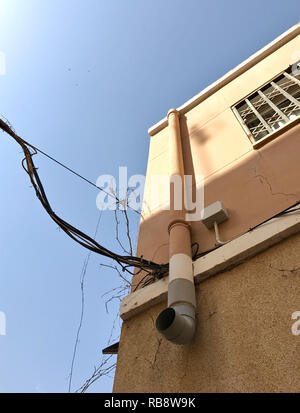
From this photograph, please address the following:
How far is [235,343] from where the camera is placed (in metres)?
1.96

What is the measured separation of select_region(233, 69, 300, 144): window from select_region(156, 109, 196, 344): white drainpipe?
1.61 meters

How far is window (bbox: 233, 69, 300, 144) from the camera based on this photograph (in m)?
4.07

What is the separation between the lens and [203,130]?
15.8 ft

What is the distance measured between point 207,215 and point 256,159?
97 centimetres

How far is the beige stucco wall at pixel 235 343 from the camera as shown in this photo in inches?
69.6

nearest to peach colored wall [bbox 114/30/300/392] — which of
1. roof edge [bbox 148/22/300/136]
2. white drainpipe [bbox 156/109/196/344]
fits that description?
white drainpipe [bbox 156/109/196/344]

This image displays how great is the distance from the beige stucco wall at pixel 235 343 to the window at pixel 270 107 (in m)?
2.08

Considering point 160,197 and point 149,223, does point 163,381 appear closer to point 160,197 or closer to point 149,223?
point 149,223

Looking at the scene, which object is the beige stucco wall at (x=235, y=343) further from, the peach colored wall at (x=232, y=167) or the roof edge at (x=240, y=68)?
the roof edge at (x=240, y=68)

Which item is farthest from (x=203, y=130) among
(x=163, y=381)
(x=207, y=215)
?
(x=163, y=381)

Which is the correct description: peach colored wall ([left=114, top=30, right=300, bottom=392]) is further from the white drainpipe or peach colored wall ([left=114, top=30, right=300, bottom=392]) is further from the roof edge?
the roof edge

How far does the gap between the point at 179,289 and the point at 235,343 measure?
55cm
